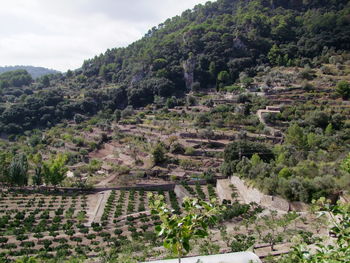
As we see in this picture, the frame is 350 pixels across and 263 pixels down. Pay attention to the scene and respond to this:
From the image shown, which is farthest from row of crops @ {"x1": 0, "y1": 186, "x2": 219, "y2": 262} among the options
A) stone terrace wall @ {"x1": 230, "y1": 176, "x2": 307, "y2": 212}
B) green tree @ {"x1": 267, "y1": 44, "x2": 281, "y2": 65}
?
green tree @ {"x1": 267, "y1": 44, "x2": 281, "y2": 65}

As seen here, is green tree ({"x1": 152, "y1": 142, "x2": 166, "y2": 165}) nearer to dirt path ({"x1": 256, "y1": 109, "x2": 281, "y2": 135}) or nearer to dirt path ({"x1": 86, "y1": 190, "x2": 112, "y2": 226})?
dirt path ({"x1": 86, "y1": 190, "x2": 112, "y2": 226})

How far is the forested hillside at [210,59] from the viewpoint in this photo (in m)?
53.2

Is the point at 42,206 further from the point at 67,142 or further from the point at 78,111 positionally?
the point at 78,111

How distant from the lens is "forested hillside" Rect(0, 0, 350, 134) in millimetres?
53156

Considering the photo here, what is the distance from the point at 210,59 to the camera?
198 feet

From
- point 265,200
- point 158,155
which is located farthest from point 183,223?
point 158,155

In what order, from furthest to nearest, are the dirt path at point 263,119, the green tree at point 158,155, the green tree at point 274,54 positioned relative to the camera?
the green tree at point 274,54, the dirt path at point 263,119, the green tree at point 158,155

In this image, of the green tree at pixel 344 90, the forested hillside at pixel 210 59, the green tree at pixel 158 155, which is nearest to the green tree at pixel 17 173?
the green tree at pixel 158 155

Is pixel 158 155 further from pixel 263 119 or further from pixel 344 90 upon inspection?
pixel 344 90

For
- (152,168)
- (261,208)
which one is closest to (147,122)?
(152,168)

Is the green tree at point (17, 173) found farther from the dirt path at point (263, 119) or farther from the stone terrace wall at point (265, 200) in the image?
the dirt path at point (263, 119)

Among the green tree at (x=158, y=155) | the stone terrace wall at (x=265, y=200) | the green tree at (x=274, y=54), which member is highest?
the green tree at (x=274, y=54)

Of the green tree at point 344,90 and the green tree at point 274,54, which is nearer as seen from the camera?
the green tree at point 344,90

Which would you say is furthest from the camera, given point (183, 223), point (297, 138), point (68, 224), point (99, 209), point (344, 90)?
point (344, 90)
